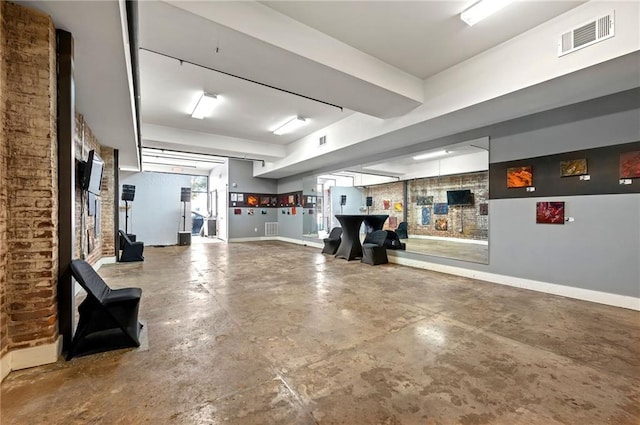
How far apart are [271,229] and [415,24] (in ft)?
34.9

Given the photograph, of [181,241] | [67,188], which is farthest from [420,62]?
[181,241]

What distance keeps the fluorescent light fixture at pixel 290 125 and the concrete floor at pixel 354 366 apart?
4412 millimetres

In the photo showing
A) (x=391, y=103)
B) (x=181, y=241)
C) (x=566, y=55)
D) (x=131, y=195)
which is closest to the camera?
(x=566, y=55)

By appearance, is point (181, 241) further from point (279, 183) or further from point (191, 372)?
point (191, 372)

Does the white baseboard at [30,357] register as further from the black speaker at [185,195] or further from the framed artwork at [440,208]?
the framed artwork at [440,208]

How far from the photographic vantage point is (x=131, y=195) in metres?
8.48

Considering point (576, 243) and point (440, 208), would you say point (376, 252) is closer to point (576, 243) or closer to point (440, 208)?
point (576, 243)

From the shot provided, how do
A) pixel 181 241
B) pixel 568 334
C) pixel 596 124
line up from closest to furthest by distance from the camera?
pixel 568 334 → pixel 596 124 → pixel 181 241

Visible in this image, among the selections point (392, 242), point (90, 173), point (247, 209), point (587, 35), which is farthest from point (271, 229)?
point (587, 35)

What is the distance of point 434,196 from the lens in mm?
11938

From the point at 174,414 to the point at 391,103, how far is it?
4.79 m

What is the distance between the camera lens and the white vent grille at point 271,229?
12712 millimetres

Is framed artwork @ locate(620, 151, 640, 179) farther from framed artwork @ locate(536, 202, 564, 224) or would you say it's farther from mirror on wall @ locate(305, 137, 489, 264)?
mirror on wall @ locate(305, 137, 489, 264)

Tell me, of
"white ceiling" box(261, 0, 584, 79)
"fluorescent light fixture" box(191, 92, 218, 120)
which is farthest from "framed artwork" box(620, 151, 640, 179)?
"fluorescent light fixture" box(191, 92, 218, 120)
